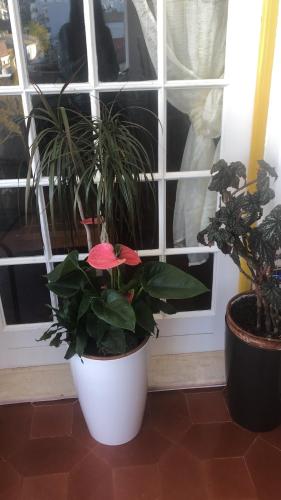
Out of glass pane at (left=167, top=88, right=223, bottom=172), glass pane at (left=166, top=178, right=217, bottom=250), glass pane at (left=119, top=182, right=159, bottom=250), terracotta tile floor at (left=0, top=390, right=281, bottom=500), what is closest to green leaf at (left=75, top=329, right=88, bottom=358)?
glass pane at (left=119, top=182, right=159, bottom=250)

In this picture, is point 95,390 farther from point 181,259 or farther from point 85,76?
point 85,76

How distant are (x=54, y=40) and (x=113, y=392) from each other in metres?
1.24

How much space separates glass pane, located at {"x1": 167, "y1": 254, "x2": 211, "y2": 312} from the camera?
1859 mm

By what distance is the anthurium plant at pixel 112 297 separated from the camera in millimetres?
1306

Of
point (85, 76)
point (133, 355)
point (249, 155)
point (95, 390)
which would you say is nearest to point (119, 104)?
point (85, 76)

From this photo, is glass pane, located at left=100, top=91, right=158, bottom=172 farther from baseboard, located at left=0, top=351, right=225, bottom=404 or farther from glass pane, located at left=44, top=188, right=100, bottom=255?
baseboard, located at left=0, top=351, right=225, bottom=404

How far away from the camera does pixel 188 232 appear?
1.78m

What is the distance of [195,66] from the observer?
1499mm

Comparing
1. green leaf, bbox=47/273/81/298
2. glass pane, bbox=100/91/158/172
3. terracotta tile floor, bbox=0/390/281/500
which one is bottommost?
terracotta tile floor, bbox=0/390/281/500

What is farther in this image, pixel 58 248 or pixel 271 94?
pixel 58 248

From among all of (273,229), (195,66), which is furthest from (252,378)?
(195,66)

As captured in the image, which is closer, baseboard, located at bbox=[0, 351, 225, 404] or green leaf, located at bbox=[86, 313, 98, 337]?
green leaf, located at bbox=[86, 313, 98, 337]

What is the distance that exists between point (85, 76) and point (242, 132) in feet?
2.01

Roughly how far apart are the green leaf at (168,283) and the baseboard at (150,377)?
26.1 inches
